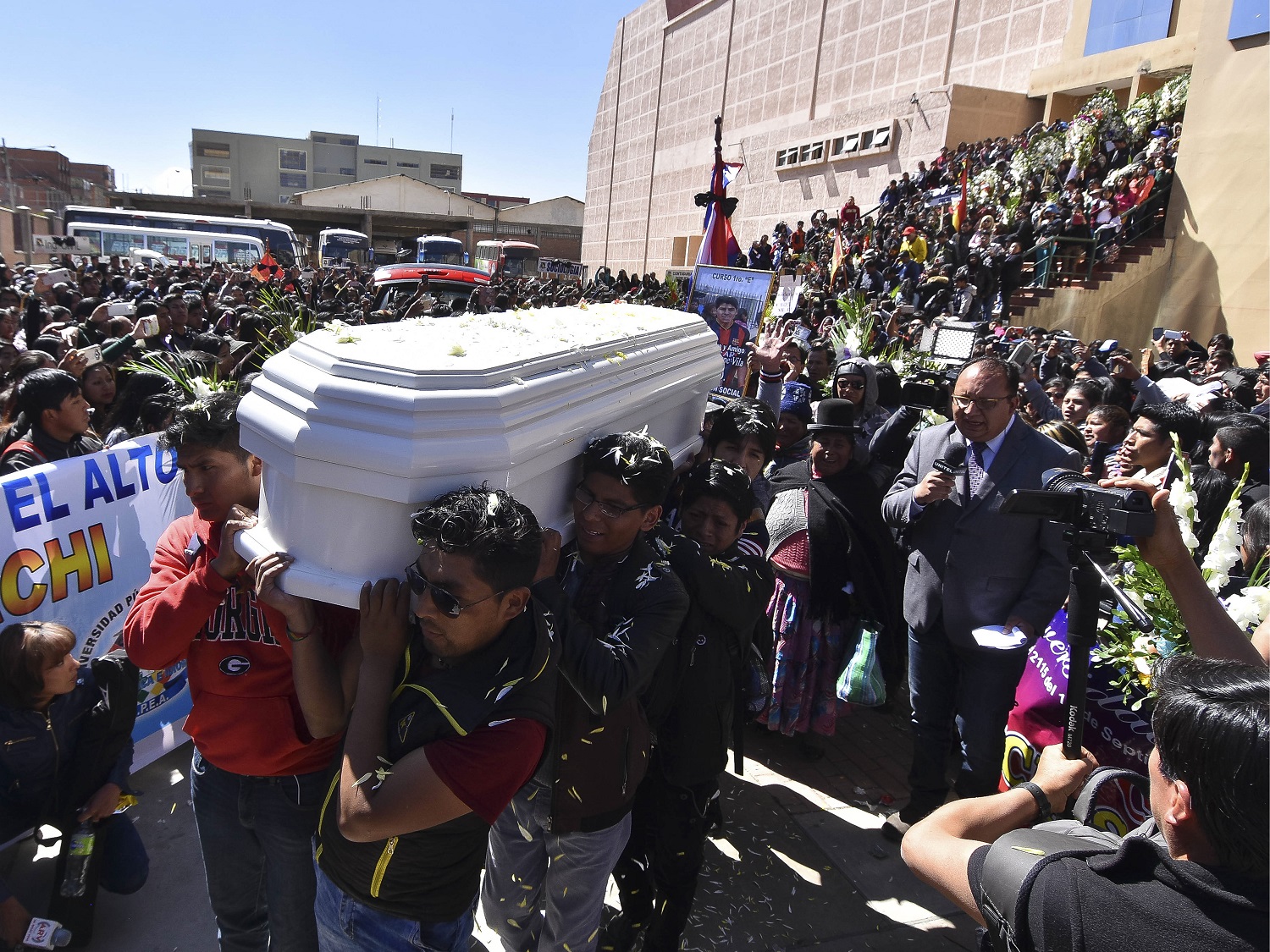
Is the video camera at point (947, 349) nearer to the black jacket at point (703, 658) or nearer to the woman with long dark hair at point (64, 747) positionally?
the black jacket at point (703, 658)

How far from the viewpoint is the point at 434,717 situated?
152 centimetres

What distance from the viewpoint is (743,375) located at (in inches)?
205

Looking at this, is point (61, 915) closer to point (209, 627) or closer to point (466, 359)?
point (209, 627)

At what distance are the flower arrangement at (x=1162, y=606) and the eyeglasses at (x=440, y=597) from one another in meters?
1.86

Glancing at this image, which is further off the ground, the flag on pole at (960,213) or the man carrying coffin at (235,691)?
the flag on pole at (960,213)

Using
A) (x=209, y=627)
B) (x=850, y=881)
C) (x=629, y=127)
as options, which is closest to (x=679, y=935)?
(x=850, y=881)

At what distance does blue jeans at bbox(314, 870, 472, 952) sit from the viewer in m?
1.64

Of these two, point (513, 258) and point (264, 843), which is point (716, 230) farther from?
point (513, 258)

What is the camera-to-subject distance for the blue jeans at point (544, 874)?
212cm

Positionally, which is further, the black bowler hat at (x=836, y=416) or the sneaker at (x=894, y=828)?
the black bowler hat at (x=836, y=416)

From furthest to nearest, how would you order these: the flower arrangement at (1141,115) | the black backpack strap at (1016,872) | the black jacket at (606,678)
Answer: the flower arrangement at (1141,115), the black jacket at (606,678), the black backpack strap at (1016,872)

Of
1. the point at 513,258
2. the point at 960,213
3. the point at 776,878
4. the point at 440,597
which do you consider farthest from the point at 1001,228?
the point at 513,258

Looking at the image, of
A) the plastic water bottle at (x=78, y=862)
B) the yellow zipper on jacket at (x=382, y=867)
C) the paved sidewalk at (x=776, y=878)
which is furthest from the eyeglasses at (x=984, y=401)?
the plastic water bottle at (x=78, y=862)

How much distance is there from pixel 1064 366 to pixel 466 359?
8.35 meters
